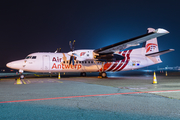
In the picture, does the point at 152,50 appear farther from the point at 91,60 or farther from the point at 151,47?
the point at 91,60

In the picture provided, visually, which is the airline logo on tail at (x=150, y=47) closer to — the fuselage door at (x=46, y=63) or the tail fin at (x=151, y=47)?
the tail fin at (x=151, y=47)

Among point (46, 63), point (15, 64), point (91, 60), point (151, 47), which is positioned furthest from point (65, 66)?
point (151, 47)

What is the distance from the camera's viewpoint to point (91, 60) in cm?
2072

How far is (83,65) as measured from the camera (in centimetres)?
2148

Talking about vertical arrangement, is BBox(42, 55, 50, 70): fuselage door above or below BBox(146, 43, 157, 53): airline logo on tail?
below

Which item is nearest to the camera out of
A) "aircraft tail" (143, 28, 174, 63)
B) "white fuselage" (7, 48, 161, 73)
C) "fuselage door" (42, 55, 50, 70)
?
"white fuselage" (7, 48, 161, 73)

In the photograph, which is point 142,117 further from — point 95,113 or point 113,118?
point 95,113

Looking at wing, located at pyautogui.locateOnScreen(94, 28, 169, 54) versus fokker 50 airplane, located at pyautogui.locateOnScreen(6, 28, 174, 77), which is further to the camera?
fokker 50 airplane, located at pyautogui.locateOnScreen(6, 28, 174, 77)

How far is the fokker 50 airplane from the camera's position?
1906 cm

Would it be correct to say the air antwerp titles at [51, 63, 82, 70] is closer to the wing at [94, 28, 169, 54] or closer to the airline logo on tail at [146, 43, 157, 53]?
the wing at [94, 28, 169, 54]

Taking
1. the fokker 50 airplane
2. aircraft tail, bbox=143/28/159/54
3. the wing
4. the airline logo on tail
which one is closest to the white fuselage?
the fokker 50 airplane

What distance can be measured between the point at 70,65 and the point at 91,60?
2.92 m

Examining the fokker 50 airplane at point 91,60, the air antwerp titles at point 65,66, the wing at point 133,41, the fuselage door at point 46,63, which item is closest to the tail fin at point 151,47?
the fokker 50 airplane at point 91,60

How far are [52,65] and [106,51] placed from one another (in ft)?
24.0
